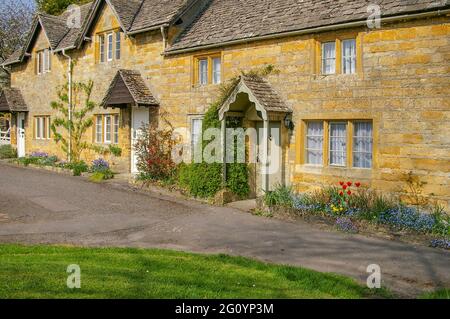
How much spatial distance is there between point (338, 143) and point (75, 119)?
15355mm

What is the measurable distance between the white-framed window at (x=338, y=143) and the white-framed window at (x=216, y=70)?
504 cm

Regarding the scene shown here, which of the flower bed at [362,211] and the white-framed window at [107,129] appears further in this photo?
the white-framed window at [107,129]

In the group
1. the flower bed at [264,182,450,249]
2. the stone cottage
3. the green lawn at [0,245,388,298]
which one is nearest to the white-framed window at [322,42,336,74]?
the stone cottage

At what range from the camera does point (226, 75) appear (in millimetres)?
16031

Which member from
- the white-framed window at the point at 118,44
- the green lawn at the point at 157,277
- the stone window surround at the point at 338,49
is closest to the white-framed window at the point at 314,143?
the stone window surround at the point at 338,49

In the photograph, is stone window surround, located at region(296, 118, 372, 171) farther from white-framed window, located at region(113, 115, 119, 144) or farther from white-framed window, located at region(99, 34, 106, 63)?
white-framed window, located at region(99, 34, 106, 63)

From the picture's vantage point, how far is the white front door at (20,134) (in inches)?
1135

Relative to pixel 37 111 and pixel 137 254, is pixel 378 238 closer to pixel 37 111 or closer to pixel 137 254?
pixel 137 254

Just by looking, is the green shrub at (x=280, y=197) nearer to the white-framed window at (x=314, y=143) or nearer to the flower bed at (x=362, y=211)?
the flower bed at (x=362, y=211)

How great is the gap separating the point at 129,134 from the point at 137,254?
12460mm

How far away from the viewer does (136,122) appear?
20156 millimetres

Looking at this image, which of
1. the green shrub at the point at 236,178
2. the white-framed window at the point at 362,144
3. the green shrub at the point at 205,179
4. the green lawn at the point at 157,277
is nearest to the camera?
the green lawn at the point at 157,277

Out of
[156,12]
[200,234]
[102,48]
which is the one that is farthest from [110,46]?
[200,234]
